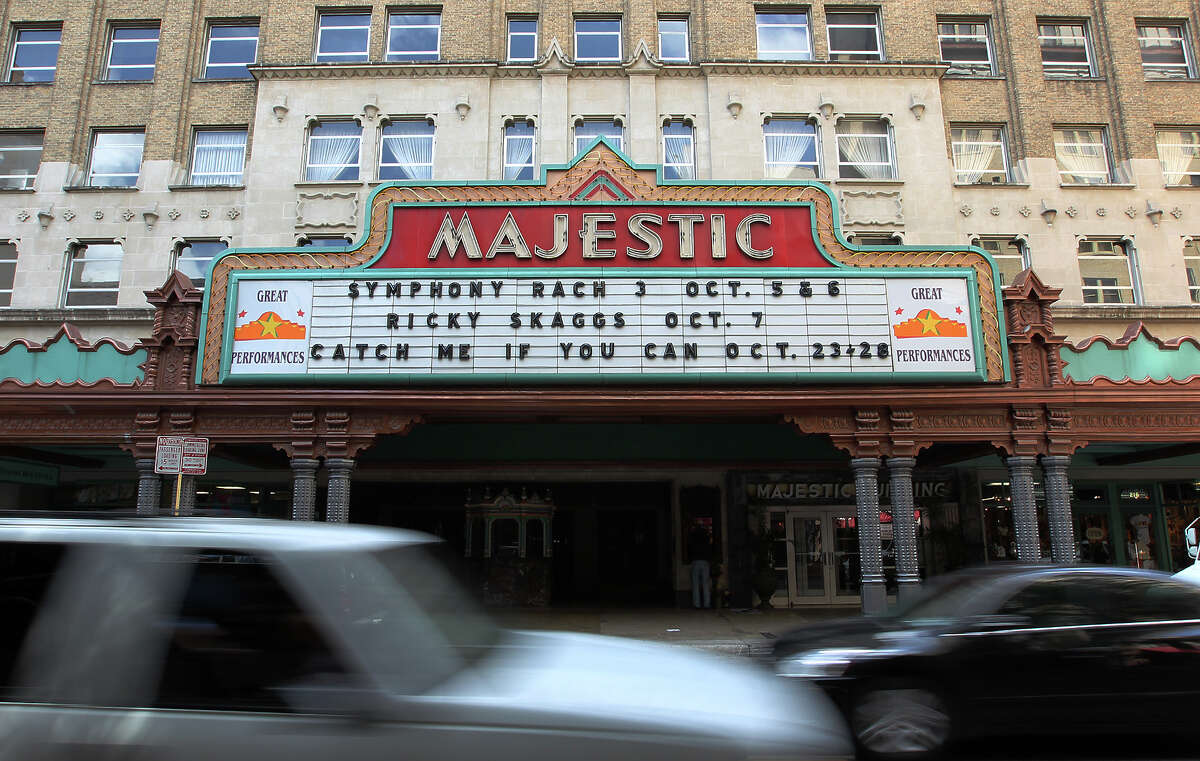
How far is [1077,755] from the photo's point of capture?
673 centimetres

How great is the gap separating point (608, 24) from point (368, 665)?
2227cm

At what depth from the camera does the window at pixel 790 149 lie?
68.9 ft

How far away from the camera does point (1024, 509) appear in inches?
563

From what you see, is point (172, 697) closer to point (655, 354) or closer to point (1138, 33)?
point (655, 354)

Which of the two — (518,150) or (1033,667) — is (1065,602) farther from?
(518,150)

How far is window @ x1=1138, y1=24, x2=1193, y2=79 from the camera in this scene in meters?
22.2

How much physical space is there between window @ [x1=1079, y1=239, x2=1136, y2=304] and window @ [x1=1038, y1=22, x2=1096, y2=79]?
204 inches

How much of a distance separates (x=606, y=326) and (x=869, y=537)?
621 centimetres

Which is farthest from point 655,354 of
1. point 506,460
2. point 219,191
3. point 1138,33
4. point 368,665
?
point 1138,33

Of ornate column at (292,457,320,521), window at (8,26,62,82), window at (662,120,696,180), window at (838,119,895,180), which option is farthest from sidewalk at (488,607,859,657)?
window at (8,26,62,82)

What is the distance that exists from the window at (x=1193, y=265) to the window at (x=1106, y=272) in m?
1.51

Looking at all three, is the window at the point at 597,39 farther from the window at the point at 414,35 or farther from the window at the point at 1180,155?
the window at the point at 1180,155

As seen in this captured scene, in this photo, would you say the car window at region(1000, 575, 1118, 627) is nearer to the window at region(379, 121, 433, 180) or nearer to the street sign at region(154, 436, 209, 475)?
the street sign at region(154, 436, 209, 475)

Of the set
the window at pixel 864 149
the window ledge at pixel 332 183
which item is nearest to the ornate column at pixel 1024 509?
the window at pixel 864 149
